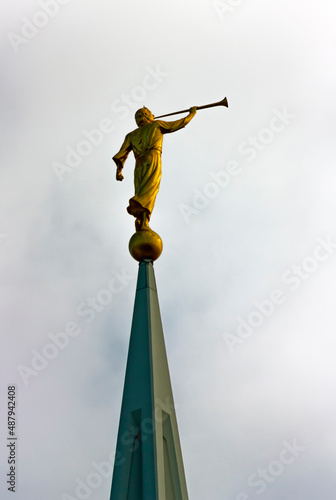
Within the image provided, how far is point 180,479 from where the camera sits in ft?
30.0

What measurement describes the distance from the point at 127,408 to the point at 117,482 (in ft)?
3.29

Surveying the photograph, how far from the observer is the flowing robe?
11547 mm

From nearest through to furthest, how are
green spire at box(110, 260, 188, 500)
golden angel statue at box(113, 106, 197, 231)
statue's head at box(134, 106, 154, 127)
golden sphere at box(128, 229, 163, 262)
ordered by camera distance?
1. green spire at box(110, 260, 188, 500)
2. golden sphere at box(128, 229, 163, 262)
3. golden angel statue at box(113, 106, 197, 231)
4. statue's head at box(134, 106, 154, 127)

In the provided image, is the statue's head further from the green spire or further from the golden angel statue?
the green spire

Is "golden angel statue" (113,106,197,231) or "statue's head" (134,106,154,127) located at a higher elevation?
"statue's head" (134,106,154,127)

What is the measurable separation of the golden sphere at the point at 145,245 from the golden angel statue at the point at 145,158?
0.22m

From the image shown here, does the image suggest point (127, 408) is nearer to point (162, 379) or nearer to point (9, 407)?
point (162, 379)

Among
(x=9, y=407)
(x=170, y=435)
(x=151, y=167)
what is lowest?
(x=170, y=435)

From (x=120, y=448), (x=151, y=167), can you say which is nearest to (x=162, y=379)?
(x=120, y=448)

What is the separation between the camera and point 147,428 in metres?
9.30

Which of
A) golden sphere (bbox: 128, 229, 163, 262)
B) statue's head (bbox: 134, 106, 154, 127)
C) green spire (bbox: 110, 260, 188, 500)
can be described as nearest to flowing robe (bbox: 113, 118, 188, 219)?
statue's head (bbox: 134, 106, 154, 127)

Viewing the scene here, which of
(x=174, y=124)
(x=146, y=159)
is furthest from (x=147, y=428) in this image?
(x=174, y=124)

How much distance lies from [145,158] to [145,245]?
6.08ft

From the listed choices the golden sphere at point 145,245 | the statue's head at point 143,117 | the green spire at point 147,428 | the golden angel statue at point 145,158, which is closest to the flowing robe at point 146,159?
the golden angel statue at point 145,158
